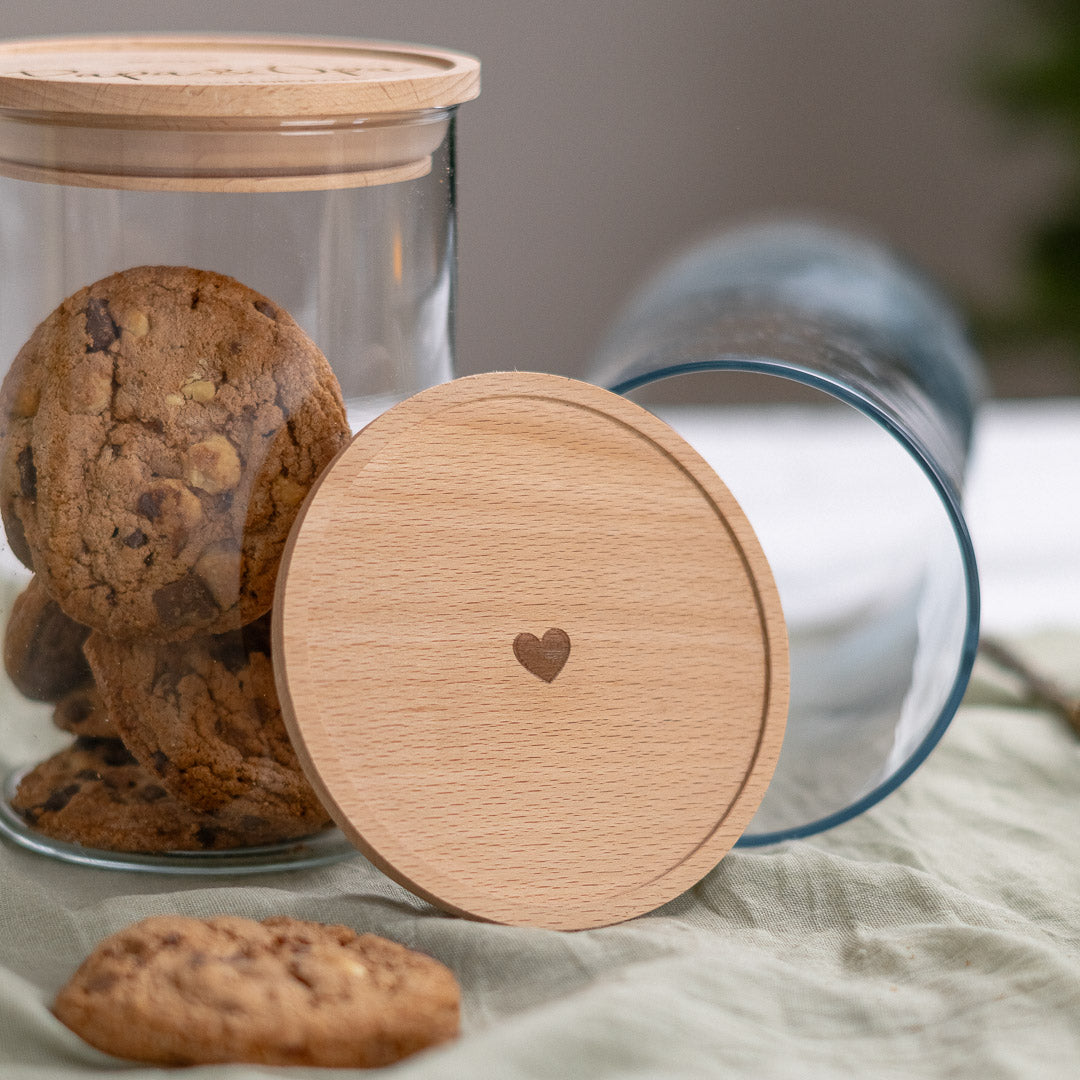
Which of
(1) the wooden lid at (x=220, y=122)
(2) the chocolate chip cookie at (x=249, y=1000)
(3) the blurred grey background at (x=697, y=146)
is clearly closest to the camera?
(2) the chocolate chip cookie at (x=249, y=1000)

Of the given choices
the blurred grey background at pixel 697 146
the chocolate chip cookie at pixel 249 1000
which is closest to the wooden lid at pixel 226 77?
the chocolate chip cookie at pixel 249 1000

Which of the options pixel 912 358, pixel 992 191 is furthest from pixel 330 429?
pixel 992 191

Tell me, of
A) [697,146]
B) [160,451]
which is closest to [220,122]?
[160,451]

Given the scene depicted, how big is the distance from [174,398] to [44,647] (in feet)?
0.56

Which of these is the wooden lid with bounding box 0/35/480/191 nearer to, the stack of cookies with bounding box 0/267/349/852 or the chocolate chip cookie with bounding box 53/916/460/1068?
the stack of cookies with bounding box 0/267/349/852

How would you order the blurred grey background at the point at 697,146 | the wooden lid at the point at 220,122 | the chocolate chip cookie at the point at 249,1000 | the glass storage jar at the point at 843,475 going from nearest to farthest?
the chocolate chip cookie at the point at 249,1000 < the wooden lid at the point at 220,122 < the glass storage jar at the point at 843,475 < the blurred grey background at the point at 697,146

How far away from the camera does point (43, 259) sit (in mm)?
718

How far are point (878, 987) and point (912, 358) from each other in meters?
0.53

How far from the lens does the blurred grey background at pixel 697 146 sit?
6.88 feet

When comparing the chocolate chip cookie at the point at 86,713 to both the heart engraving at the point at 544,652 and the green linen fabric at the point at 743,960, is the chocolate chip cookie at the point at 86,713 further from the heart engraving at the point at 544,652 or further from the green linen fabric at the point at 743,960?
the heart engraving at the point at 544,652

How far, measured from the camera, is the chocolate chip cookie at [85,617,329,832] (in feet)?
2.09

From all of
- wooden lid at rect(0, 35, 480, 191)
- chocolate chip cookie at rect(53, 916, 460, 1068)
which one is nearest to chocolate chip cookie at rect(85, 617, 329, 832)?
chocolate chip cookie at rect(53, 916, 460, 1068)

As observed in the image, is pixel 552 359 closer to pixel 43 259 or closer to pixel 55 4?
pixel 55 4

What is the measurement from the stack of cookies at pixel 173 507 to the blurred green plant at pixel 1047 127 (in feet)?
6.13
